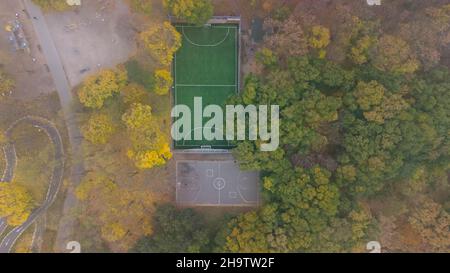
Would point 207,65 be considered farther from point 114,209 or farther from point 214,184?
point 114,209

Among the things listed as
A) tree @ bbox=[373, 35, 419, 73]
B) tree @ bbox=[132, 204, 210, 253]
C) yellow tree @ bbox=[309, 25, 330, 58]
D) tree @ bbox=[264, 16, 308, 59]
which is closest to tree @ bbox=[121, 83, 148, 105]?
tree @ bbox=[132, 204, 210, 253]

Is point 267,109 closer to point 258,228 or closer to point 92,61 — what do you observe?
point 258,228

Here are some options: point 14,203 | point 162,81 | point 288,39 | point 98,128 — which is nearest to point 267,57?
point 288,39

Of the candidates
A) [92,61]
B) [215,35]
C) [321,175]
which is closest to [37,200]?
[92,61]

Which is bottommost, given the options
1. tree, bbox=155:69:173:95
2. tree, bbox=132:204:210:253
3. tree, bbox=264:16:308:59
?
tree, bbox=132:204:210:253

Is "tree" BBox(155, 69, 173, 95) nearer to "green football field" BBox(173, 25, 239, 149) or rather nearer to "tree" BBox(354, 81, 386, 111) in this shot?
"green football field" BBox(173, 25, 239, 149)

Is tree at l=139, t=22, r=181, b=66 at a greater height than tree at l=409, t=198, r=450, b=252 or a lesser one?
greater

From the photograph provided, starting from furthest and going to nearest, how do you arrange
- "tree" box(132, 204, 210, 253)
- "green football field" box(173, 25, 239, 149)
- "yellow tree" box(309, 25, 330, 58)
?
"green football field" box(173, 25, 239, 149) < "tree" box(132, 204, 210, 253) < "yellow tree" box(309, 25, 330, 58)

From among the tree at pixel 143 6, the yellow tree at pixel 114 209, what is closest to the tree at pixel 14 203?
the yellow tree at pixel 114 209
